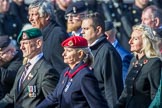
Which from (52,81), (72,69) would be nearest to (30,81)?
(52,81)

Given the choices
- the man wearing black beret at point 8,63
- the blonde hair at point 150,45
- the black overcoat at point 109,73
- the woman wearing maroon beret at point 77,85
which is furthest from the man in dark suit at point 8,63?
the blonde hair at point 150,45

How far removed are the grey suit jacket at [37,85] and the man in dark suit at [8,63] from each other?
51 cm

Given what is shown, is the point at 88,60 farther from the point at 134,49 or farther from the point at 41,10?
the point at 41,10

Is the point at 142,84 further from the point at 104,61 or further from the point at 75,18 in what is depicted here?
the point at 75,18

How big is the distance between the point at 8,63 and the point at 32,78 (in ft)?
2.87

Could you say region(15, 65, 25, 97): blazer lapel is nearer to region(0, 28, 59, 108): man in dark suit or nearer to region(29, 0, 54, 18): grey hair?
region(0, 28, 59, 108): man in dark suit

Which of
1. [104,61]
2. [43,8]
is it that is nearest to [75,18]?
[43,8]

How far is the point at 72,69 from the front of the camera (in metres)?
9.05

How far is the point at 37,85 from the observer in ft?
32.0

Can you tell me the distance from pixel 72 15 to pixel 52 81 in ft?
6.21

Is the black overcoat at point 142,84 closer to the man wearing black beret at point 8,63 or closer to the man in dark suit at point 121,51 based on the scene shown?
the man in dark suit at point 121,51

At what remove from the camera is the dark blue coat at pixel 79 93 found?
28.5 ft

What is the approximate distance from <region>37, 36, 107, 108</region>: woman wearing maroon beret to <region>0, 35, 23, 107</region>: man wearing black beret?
1292 millimetres

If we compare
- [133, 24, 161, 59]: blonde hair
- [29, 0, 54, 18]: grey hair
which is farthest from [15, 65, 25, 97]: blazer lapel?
[133, 24, 161, 59]: blonde hair
